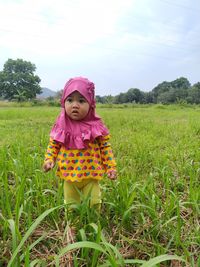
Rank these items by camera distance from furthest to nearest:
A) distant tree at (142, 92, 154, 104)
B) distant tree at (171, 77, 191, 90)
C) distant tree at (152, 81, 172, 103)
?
distant tree at (171, 77, 191, 90), distant tree at (152, 81, 172, 103), distant tree at (142, 92, 154, 104)

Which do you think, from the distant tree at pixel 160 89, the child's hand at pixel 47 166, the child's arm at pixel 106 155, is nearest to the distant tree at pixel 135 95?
the distant tree at pixel 160 89

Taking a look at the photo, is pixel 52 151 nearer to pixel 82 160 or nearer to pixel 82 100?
pixel 82 160

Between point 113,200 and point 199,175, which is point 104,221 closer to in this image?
point 113,200

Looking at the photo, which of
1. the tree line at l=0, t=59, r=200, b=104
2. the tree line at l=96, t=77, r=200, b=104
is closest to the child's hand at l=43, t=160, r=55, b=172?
Result: the tree line at l=96, t=77, r=200, b=104

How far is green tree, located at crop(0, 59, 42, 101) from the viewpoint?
50062 millimetres

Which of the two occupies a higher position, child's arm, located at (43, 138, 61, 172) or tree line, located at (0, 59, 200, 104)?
tree line, located at (0, 59, 200, 104)

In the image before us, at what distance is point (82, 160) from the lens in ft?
6.07

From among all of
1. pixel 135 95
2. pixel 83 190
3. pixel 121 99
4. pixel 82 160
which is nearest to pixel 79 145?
pixel 82 160

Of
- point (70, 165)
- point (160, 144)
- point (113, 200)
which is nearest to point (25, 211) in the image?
point (70, 165)

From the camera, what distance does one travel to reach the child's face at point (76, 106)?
182 centimetres

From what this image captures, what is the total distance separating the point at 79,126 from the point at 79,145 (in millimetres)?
137

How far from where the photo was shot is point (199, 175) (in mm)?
2836

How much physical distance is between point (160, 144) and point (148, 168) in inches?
53.0

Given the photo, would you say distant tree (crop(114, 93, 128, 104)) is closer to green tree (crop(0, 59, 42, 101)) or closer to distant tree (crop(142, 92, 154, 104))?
distant tree (crop(142, 92, 154, 104))
